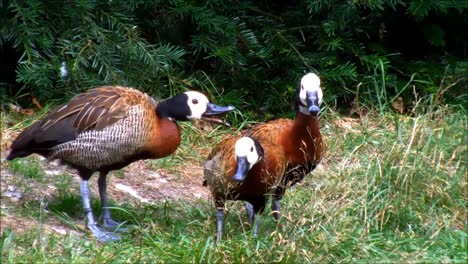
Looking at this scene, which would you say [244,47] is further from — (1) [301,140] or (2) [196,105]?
(1) [301,140]

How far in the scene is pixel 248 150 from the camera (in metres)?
5.43

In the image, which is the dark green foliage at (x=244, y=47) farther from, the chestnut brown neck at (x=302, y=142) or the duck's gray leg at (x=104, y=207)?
the chestnut brown neck at (x=302, y=142)

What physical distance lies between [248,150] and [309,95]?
506 mm

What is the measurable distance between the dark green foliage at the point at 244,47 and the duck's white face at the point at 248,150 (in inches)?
79.8

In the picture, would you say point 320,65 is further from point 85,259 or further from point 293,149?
point 85,259

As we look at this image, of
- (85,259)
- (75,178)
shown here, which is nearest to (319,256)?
(85,259)

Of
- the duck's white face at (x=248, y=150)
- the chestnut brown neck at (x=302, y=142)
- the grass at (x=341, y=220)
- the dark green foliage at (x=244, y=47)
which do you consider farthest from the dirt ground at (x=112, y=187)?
the chestnut brown neck at (x=302, y=142)

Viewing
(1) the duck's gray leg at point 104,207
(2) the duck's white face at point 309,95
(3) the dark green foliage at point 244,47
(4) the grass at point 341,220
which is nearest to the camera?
(4) the grass at point 341,220

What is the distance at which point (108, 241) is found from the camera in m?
5.57

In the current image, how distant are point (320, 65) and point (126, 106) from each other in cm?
245

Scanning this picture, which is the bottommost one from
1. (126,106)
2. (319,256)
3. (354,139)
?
(354,139)

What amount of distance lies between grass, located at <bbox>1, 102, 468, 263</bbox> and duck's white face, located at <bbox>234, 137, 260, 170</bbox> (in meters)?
0.30

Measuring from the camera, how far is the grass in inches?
199

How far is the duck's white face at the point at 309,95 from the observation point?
18.6 feet
